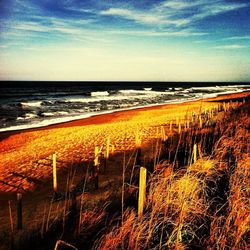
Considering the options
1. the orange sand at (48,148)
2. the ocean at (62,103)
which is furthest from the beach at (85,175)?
the ocean at (62,103)

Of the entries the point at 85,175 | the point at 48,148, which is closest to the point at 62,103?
the point at 48,148

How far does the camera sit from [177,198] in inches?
157

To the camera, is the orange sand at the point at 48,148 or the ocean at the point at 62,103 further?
the ocean at the point at 62,103

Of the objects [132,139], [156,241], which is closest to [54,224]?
[156,241]

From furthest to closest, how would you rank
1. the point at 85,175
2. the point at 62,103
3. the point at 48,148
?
1. the point at 62,103
2. the point at 48,148
3. the point at 85,175

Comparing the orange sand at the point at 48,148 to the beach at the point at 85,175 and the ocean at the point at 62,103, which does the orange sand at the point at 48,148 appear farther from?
the ocean at the point at 62,103

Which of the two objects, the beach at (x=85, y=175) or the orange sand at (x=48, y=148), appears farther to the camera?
the orange sand at (x=48, y=148)

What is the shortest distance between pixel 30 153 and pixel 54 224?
748cm

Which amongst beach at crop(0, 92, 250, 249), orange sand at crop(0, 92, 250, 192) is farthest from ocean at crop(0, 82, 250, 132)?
orange sand at crop(0, 92, 250, 192)

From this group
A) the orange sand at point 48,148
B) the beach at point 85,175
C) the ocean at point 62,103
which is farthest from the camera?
the ocean at point 62,103

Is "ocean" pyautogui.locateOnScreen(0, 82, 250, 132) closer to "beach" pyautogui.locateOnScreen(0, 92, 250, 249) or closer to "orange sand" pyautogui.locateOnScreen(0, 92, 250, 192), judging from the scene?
"beach" pyautogui.locateOnScreen(0, 92, 250, 249)

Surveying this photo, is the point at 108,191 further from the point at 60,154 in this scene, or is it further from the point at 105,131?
the point at 105,131

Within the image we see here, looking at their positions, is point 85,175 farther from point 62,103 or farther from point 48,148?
point 62,103

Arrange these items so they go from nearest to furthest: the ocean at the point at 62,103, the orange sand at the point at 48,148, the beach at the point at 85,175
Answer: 1. the beach at the point at 85,175
2. the orange sand at the point at 48,148
3. the ocean at the point at 62,103
